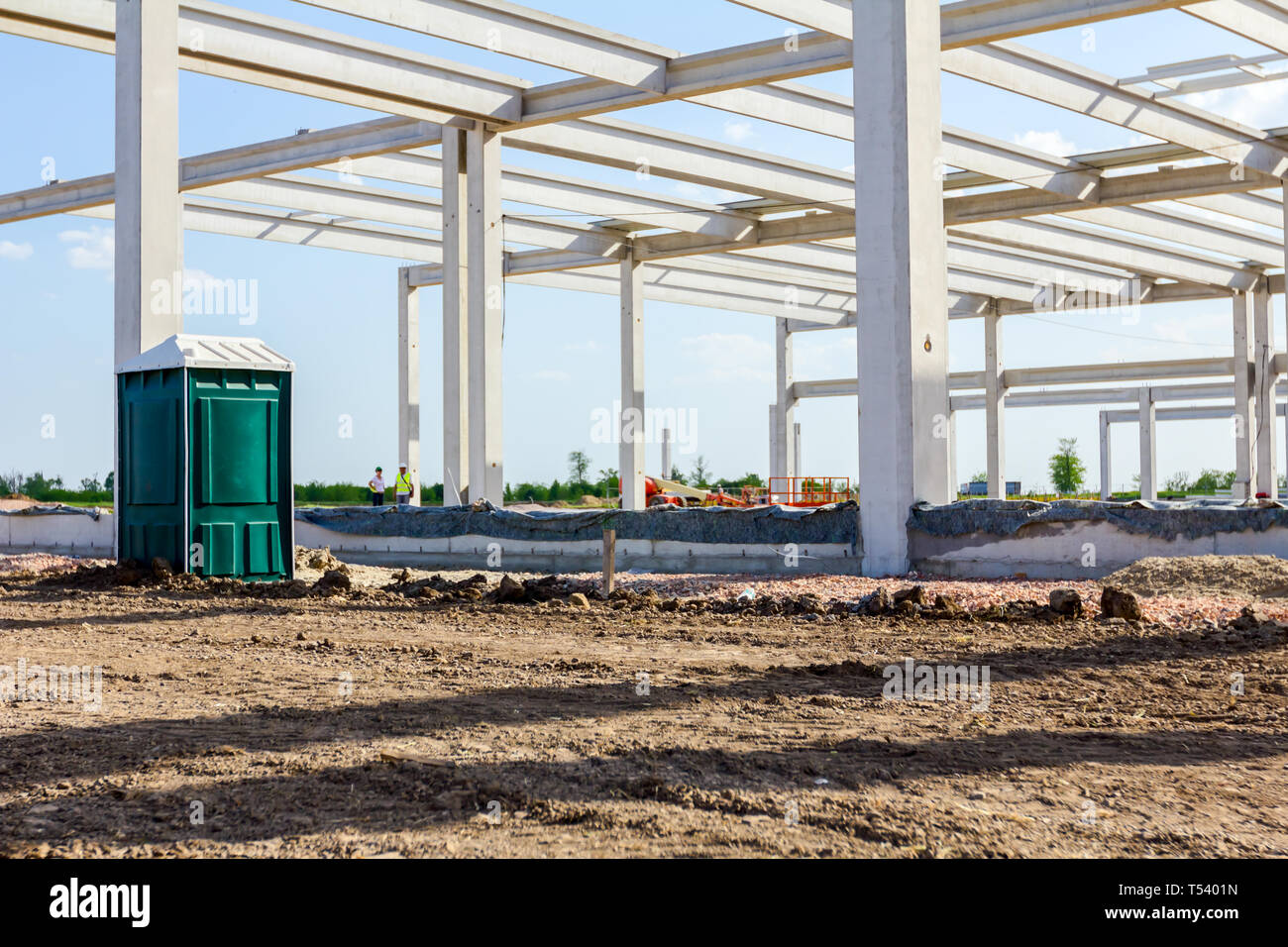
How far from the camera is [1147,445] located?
4344 centimetres

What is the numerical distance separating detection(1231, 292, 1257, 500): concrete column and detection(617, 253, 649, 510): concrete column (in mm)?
16888

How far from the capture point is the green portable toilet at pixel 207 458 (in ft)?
52.6

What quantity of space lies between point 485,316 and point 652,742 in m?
17.4

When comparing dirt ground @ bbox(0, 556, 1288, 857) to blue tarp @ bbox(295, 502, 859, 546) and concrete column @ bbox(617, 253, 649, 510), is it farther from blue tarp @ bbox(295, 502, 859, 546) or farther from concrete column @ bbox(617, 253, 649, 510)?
concrete column @ bbox(617, 253, 649, 510)

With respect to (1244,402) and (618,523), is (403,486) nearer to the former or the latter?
(618,523)

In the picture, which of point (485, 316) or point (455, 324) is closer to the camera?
point (485, 316)

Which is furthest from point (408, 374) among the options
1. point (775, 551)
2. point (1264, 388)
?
point (1264, 388)

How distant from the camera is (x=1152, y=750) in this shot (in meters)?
6.47

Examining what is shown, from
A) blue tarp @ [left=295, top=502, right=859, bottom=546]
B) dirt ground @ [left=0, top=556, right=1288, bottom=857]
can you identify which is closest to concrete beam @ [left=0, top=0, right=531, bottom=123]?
blue tarp @ [left=295, top=502, right=859, bottom=546]

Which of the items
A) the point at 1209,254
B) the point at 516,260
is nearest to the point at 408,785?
the point at 516,260

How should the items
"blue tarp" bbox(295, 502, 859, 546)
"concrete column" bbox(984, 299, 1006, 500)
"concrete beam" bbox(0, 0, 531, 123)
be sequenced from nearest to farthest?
"blue tarp" bbox(295, 502, 859, 546)
"concrete beam" bbox(0, 0, 531, 123)
"concrete column" bbox(984, 299, 1006, 500)

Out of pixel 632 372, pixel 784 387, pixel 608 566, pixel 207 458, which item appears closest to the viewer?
pixel 608 566

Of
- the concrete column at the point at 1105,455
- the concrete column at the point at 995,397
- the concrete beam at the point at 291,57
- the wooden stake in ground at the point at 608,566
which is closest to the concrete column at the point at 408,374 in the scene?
the concrete beam at the point at 291,57

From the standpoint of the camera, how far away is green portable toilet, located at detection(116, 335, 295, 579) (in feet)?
52.6
